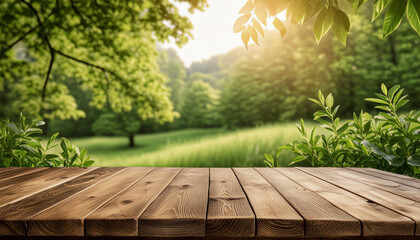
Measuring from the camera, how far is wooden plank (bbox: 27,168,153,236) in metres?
0.88

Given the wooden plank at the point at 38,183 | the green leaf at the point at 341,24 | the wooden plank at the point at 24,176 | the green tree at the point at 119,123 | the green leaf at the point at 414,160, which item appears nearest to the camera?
the green leaf at the point at 341,24

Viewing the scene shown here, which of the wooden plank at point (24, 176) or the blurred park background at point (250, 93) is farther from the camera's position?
the blurred park background at point (250, 93)

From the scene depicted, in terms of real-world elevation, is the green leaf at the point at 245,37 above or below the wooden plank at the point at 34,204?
above

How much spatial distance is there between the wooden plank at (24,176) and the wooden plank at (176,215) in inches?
36.4

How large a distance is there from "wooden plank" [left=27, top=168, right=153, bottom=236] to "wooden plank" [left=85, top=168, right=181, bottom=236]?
4 cm

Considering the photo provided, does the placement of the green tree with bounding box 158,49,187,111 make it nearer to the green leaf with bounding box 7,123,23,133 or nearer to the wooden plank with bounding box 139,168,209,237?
the green leaf with bounding box 7,123,23,133

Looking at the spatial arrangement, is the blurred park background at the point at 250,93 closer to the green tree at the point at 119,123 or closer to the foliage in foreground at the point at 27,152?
the green tree at the point at 119,123

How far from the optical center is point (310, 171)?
1.80 metres

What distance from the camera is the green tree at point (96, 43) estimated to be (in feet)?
20.2

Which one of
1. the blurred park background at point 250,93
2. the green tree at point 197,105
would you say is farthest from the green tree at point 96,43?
the green tree at point 197,105

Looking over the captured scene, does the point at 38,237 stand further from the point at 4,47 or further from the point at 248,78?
the point at 248,78

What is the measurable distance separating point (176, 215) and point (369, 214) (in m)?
0.73

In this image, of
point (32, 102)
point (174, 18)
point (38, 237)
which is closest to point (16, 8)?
point (32, 102)

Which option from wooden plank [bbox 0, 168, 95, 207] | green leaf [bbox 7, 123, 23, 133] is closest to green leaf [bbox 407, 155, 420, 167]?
wooden plank [bbox 0, 168, 95, 207]
